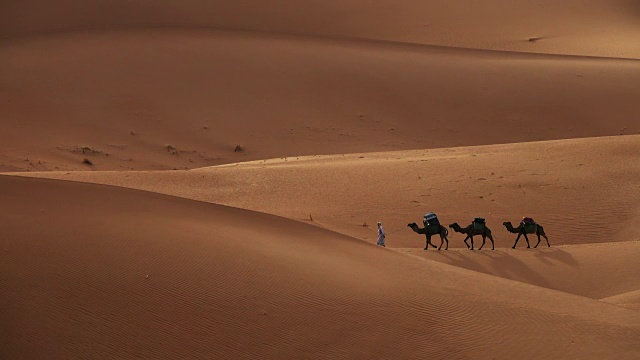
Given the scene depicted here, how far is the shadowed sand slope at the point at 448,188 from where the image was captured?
19828mm

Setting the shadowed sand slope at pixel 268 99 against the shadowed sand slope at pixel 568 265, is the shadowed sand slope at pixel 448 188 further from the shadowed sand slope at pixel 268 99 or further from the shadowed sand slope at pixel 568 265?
the shadowed sand slope at pixel 268 99

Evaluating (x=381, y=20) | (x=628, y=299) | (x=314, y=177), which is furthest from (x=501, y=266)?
(x=381, y=20)

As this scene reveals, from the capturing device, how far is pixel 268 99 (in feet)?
120

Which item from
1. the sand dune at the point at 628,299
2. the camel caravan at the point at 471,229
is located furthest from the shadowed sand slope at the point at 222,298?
the camel caravan at the point at 471,229

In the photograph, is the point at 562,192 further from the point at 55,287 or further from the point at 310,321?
the point at 55,287

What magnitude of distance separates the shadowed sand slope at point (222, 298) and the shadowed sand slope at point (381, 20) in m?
37.8

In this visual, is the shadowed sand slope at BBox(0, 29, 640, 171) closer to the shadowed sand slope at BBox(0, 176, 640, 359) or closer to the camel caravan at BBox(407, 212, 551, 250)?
the camel caravan at BBox(407, 212, 551, 250)

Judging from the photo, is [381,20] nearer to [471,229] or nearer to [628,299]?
[471,229]

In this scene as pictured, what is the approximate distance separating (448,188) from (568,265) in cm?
639

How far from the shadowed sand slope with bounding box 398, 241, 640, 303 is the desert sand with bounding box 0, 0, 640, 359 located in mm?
62

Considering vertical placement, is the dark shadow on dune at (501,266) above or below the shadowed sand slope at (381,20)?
below

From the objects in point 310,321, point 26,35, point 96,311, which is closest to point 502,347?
point 310,321

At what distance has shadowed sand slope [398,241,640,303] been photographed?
14.9 meters

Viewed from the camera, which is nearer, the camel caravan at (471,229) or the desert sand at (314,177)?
the desert sand at (314,177)
